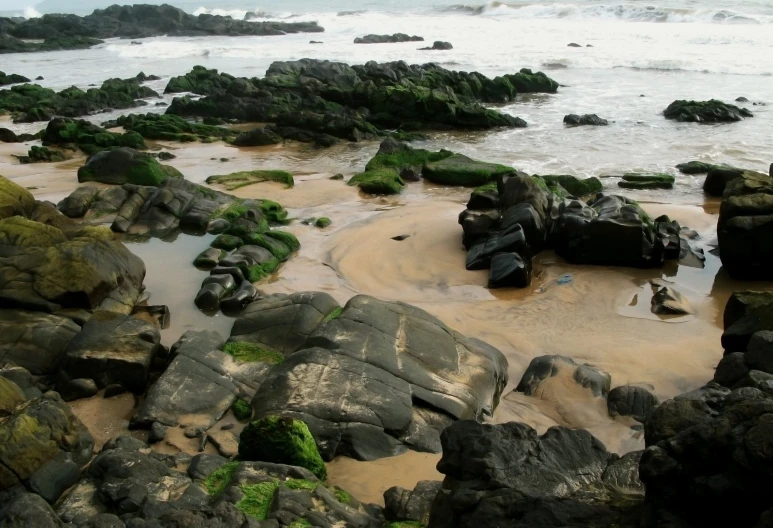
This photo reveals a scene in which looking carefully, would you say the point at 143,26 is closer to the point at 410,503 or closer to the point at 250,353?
the point at 250,353

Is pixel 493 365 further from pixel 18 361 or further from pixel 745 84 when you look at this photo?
pixel 745 84

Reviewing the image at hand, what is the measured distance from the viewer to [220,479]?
541 cm

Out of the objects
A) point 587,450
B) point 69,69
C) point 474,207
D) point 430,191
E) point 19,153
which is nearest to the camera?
point 587,450

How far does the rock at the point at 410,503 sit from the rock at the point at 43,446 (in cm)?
255

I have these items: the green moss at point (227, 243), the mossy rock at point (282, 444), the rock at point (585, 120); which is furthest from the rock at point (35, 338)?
the rock at point (585, 120)

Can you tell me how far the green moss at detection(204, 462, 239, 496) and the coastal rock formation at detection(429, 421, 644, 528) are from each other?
1726 millimetres

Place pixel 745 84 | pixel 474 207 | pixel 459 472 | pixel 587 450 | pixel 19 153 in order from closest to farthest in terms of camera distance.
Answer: pixel 459 472, pixel 587 450, pixel 474 207, pixel 19 153, pixel 745 84

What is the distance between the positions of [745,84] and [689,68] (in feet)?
14.8

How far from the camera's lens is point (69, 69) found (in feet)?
125

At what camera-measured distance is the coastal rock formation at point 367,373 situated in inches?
247

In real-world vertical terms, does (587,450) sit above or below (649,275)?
above

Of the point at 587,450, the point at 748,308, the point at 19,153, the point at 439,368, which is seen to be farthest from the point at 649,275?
the point at 19,153

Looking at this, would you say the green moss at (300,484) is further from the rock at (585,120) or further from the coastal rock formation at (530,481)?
the rock at (585,120)

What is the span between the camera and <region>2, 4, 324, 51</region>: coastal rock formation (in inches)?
2202
